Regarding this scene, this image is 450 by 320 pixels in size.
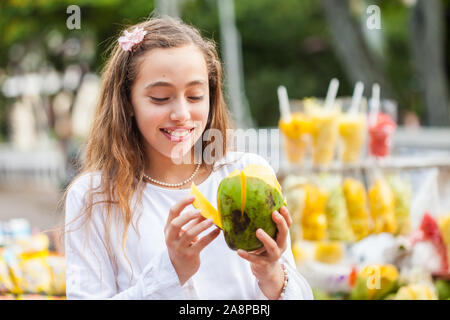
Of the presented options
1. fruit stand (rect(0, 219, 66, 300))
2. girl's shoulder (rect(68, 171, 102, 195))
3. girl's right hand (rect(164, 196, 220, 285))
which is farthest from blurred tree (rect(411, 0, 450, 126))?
girl's right hand (rect(164, 196, 220, 285))

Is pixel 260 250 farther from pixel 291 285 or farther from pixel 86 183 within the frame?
pixel 86 183

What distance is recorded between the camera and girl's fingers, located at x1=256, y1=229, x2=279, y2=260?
1.33m

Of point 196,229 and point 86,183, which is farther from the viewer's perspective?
point 86,183

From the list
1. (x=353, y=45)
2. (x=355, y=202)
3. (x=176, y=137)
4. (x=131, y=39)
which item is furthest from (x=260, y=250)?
(x=353, y=45)

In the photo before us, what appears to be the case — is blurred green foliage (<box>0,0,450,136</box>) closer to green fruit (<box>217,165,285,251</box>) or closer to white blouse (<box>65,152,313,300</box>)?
white blouse (<box>65,152,313,300</box>)

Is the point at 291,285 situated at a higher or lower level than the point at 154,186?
lower

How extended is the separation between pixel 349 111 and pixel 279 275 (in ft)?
9.28

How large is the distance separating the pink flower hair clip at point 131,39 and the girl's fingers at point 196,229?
22.6 inches

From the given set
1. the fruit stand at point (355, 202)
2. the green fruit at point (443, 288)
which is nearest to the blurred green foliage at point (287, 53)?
the fruit stand at point (355, 202)

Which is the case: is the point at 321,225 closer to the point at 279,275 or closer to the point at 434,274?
the point at 434,274

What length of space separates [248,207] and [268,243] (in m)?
0.10

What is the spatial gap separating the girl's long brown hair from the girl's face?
44 millimetres

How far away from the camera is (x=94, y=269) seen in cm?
157
